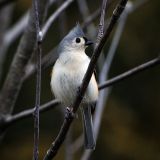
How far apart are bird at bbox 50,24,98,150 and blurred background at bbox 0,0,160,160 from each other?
A: 138 inches

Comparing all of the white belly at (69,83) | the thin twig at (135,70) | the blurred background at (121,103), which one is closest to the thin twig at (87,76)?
the thin twig at (135,70)

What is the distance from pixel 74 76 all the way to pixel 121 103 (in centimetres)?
421

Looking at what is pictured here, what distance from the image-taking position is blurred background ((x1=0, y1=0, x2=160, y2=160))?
24.1 ft

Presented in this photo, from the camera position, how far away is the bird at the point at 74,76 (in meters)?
3.47

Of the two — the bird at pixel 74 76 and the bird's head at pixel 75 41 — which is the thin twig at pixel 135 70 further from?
the bird's head at pixel 75 41

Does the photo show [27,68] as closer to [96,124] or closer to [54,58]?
[54,58]

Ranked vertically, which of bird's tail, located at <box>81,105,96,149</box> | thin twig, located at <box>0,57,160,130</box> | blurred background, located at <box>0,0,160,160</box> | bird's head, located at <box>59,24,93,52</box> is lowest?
blurred background, located at <box>0,0,160,160</box>

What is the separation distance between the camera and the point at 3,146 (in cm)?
756

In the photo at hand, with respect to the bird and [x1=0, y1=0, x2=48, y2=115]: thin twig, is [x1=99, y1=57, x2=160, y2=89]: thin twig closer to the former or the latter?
the bird

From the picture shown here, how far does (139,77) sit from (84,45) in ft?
13.5

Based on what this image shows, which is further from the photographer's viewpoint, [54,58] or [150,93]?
[150,93]

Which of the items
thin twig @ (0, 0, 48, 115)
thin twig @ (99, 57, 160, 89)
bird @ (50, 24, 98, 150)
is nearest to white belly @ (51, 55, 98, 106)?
bird @ (50, 24, 98, 150)

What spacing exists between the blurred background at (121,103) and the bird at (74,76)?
351cm

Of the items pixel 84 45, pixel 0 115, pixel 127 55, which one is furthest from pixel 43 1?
pixel 127 55
